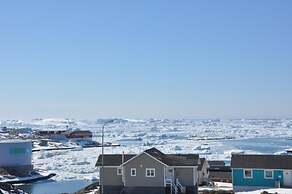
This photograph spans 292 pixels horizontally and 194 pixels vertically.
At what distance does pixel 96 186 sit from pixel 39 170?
2107cm

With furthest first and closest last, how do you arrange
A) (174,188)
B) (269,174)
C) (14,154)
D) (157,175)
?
(14,154), (269,174), (157,175), (174,188)

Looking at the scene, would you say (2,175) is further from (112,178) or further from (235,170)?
(235,170)

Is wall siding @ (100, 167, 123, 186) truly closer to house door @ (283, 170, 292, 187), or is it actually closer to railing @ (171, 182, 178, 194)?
railing @ (171, 182, 178, 194)

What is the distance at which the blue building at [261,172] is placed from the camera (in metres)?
32.7

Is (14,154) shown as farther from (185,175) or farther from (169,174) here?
(185,175)

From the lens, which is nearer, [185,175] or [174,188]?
[174,188]

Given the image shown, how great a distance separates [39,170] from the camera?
2318 inches

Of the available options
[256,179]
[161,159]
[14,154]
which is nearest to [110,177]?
[161,159]

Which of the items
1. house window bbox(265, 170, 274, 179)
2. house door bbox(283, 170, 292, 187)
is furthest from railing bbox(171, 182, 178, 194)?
Answer: house door bbox(283, 170, 292, 187)

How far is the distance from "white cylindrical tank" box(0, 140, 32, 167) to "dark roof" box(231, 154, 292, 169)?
29.5 m

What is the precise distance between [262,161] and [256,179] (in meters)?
1.16

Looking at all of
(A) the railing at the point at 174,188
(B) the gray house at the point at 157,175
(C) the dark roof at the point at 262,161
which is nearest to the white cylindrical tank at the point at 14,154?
(B) the gray house at the point at 157,175

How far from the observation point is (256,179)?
33.1m

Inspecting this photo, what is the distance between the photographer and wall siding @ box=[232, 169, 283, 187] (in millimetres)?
32875
